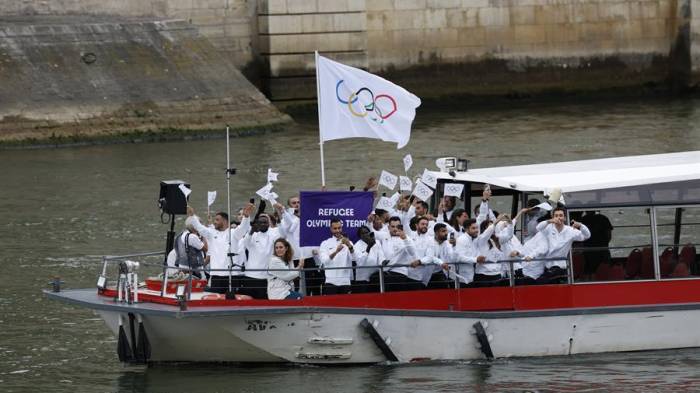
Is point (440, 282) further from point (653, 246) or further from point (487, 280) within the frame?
point (653, 246)

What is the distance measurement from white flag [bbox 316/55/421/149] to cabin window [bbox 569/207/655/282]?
221cm

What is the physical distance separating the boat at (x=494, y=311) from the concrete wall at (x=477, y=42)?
28123 mm

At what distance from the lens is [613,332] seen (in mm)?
17750

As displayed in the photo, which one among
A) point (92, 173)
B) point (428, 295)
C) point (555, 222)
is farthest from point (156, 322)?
point (92, 173)

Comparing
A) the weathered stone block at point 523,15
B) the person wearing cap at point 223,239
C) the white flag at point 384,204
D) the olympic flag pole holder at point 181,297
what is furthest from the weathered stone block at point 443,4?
the olympic flag pole holder at point 181,297

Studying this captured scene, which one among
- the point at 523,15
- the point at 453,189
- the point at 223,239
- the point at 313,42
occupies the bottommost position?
the point at 223,239

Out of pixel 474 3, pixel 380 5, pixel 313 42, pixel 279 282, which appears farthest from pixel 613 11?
pixel 279 282

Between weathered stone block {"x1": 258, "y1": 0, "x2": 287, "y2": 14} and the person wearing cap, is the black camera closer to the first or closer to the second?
the person wearing cap

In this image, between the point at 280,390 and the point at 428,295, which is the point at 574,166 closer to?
the point at 428,295

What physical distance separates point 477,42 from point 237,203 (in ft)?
66.1

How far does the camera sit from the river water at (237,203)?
56.9 feet

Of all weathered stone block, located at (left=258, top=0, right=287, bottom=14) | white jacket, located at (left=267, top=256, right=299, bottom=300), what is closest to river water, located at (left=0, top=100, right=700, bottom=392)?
white jacket, located at (left=267, top=256, right=299, bottom=300)

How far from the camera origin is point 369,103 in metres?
18.5

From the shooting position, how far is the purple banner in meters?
17.4
